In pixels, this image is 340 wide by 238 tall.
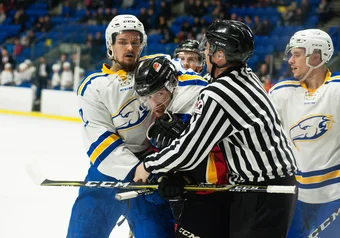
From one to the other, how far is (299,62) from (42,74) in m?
8.86

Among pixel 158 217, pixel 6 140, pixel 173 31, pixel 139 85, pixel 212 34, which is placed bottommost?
pixel 6 140

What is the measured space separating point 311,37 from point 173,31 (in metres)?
9.40

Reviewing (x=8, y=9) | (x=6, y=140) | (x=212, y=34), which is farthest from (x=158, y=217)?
(x=8, y=9)

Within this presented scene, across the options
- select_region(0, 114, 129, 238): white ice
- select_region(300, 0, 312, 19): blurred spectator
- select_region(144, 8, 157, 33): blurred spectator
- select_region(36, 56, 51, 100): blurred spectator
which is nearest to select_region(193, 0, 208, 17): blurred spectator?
select_region(144, 8, 157, 33): blurred spectator

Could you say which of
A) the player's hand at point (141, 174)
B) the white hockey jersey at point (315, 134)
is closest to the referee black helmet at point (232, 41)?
the player's hand at point (141, 174)

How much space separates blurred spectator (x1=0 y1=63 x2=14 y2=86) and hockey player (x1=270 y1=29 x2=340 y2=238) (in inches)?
385

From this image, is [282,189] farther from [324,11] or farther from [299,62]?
[324,11]

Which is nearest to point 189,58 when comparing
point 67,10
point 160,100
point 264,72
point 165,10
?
point 160,100

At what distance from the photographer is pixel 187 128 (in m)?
2.19

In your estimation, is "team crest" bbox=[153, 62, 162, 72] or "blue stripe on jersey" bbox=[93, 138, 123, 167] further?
"blue stripe on jersey" bbox=[93, 138, 123, 167]

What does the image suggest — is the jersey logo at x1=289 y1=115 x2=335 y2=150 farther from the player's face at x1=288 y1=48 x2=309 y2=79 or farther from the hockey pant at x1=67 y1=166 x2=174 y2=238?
the hockey pant at x1=67 y1=166 x2=174 y2=238

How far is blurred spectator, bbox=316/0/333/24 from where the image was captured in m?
9.95

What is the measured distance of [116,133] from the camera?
8.90ft

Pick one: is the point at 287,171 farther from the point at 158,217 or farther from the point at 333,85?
the point at 333,85
